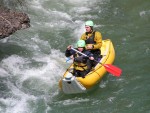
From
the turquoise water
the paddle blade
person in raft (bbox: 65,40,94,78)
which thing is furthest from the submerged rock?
the paddle blade

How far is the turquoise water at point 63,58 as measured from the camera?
9.82 m

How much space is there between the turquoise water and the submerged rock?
1607 millimetres

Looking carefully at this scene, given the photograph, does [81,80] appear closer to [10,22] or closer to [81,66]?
[81,66]

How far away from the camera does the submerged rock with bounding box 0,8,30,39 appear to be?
979 cm

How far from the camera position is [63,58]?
11.8m

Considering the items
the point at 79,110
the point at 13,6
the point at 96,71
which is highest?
the point at 13,6

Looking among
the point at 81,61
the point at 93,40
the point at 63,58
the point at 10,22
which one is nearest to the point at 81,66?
the point at 81,61

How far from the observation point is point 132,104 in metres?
9.60

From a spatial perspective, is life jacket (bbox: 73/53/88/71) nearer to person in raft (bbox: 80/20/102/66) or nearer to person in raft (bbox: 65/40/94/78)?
person in raft (bbox: 65/40/94/78)

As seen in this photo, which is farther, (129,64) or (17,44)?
(17,44)

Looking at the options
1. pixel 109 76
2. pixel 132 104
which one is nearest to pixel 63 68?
pixel 109 76

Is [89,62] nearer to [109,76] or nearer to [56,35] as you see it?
[109,76]

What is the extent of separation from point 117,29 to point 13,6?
348 cm

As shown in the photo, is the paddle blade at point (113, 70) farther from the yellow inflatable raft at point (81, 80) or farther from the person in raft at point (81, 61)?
the person in raft at point (81, 61)
